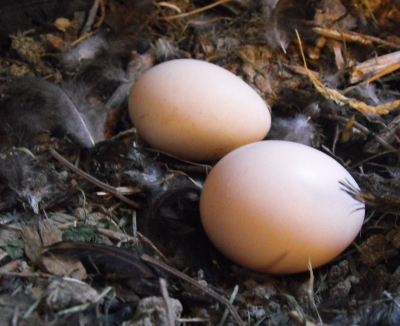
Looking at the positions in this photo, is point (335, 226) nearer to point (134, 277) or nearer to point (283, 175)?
point (283, 175)

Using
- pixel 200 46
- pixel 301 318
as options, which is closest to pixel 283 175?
pixel 301 318

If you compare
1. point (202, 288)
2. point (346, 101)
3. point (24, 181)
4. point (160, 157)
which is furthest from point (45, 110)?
point (346, 101)

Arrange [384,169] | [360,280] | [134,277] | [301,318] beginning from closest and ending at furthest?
[301,318]
[134,277]
[360,280]
[384,169]

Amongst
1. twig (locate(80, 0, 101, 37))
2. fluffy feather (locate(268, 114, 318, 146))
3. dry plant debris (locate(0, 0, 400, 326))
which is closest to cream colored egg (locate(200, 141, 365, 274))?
dry plant debris (locate(0, 0, 400, 326))

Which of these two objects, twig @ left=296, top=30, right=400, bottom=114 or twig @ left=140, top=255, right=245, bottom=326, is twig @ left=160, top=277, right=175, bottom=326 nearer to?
twig @ left=140, top=255, right=245, bottom=326

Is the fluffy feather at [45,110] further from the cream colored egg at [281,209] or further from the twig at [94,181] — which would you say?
the cream colored egg at [281,209]

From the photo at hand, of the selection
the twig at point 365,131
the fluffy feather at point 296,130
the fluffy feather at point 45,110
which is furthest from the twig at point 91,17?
the twig at point 365,131

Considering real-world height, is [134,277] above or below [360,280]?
above
